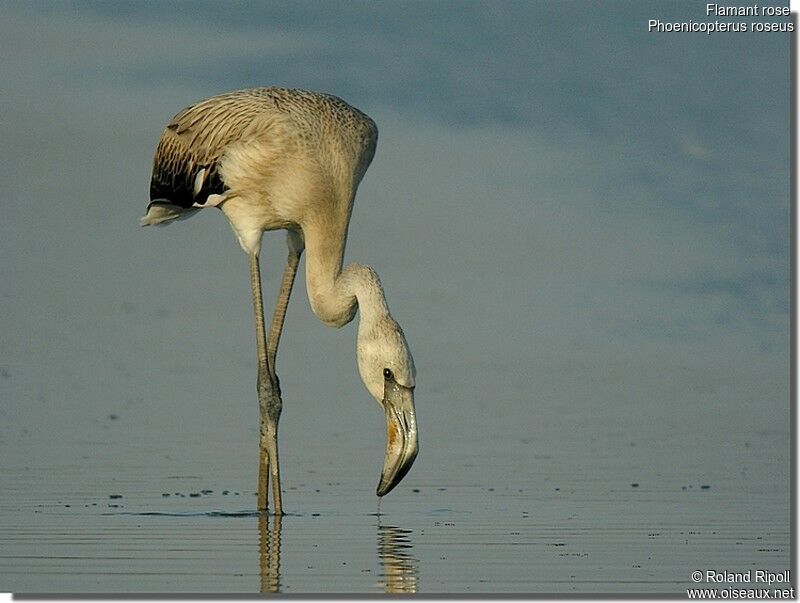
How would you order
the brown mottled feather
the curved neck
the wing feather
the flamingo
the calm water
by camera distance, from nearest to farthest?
the calm water < the curved neck < the flamingo < the brown mottled feather < the wing feather

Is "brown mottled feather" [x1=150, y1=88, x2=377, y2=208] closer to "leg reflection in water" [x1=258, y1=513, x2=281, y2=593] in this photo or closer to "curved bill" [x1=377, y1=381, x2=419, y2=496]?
"curved bill" [x1=377, y1=381, x2=419, y2=496]

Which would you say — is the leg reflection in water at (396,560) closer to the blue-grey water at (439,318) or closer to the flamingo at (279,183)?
the blue-grey water at (439,318)

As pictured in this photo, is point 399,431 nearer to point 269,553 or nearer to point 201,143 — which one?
point 269,553

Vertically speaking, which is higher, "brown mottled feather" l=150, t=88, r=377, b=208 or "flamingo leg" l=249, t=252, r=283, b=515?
"brown mottled feather" l=150, t=88, r=377, b=208

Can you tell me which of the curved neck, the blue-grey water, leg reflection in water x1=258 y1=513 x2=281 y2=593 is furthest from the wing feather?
leg reflection in water x1=258 y1=513 x2=281 y2=593

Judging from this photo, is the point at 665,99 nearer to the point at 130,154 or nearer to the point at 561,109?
the point at 561,109

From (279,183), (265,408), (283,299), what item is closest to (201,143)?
(279,183)

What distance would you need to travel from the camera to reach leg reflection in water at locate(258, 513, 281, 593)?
30.9ft

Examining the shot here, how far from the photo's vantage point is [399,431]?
1168 cm

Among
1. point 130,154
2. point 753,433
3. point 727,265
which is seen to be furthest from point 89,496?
point 130,154

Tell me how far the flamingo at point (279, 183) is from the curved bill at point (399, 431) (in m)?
0.71

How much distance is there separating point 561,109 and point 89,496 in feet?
48.7

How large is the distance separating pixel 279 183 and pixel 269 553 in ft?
11.2

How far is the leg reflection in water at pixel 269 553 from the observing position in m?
9.41
